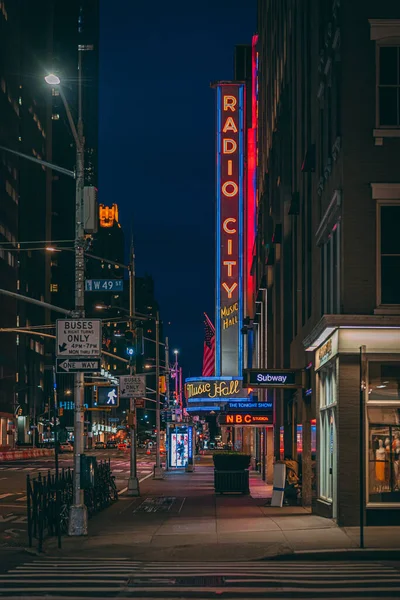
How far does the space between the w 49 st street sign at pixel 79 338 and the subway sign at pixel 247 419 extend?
19781 millimetres

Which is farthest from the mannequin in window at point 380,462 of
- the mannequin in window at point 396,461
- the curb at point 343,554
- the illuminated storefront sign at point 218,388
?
the illuminated storefront sign at point 218,388

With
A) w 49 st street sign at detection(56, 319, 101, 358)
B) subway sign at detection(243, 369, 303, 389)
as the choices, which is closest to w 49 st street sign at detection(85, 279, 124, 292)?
subway sign at detection(243, 369, 303, 389)

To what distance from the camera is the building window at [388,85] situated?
23125mm

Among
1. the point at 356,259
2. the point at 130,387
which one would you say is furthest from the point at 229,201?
the point at 356,259

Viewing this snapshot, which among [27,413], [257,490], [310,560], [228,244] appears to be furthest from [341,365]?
[27,413]

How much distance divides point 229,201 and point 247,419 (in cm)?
2689

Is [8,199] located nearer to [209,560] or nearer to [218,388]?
[218,388]

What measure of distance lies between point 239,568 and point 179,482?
32654 mm

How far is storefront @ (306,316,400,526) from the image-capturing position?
22.7m

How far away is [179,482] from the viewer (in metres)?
49.4

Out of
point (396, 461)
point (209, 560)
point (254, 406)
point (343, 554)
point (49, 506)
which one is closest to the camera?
point (343, 554)

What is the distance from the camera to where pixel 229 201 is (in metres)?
66.4

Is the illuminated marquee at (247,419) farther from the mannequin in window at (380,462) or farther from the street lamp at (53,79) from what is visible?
the street lamp at (53,79)

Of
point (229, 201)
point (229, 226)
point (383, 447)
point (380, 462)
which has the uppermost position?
point (229, 201)
